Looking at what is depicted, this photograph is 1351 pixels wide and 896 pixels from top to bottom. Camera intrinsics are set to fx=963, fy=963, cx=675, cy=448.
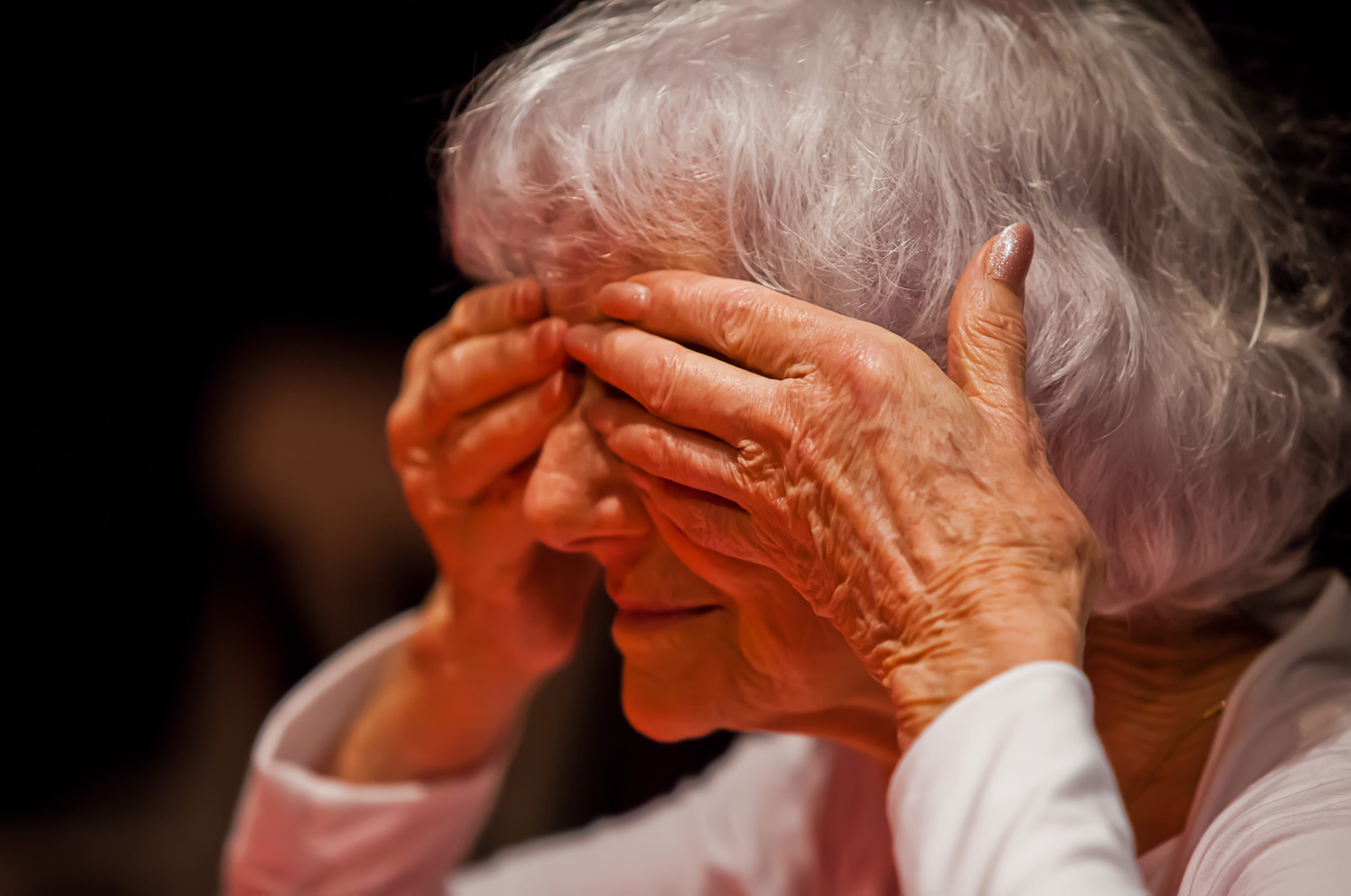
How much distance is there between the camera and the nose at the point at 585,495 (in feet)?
2.93

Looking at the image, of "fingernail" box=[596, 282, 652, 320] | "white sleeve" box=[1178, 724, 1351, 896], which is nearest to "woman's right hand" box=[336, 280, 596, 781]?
"fingernail" box=[596, 282, 652, 320]

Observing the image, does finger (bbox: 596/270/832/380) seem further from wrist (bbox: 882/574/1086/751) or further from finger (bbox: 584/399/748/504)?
wrist (bbox: 882/574/1086/751)

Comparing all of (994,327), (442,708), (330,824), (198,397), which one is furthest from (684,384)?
(198,397)

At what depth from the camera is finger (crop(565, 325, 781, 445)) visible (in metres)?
0.72

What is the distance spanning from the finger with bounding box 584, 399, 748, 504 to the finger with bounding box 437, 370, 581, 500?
3.2 inches

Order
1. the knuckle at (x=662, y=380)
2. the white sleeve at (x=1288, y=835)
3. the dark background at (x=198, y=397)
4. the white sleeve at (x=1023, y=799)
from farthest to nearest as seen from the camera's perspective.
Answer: the dark background at (x=198, y=397) → the knuckle at (x=662, y=380) → the white sleeve at (x=1288, y=835) → the white sleeve at (x=1023, y=799)

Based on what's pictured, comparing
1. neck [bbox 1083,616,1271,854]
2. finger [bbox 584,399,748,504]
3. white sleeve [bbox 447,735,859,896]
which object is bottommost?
white sleeve [bbox 447,735,859,896]

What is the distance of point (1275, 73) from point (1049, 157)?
26.8 inches

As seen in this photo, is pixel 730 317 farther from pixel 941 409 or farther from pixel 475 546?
pixel 475 546

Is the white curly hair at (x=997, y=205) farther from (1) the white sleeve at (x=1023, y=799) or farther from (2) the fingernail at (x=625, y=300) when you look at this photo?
(1) the white sleeve at (x=1023, y=799)

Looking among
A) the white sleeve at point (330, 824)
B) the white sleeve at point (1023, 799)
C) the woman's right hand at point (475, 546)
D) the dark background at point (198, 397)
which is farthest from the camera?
the dark background at point (198, 397)

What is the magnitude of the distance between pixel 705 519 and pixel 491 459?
1.14 feet

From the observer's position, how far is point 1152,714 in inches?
37.7

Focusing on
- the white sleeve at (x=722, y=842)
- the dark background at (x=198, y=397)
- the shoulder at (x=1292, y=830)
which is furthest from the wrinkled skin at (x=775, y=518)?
the dark background at (x=198, y=397)
